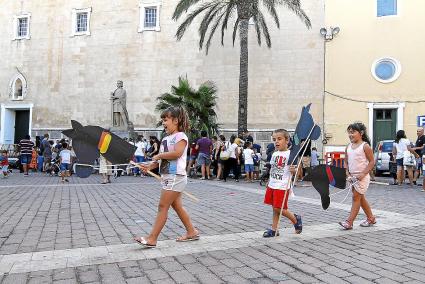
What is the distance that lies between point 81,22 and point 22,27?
16.2 ft

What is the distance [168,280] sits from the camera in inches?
145

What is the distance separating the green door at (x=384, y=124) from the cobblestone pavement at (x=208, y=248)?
17295 millimetres

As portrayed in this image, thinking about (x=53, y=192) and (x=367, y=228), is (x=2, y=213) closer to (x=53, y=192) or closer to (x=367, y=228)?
(x=53, y=192)

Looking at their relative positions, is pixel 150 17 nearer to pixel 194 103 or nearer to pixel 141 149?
pixel 194 103

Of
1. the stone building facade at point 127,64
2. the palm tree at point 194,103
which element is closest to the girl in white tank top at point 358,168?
the palm tree at point 194,103

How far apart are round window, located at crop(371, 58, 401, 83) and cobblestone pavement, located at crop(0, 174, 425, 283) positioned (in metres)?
17.5

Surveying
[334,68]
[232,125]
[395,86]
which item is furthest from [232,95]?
[395,86]

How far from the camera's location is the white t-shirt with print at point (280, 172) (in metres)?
5.50

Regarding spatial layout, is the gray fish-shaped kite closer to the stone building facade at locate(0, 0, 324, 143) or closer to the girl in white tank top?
the girl in white tank top

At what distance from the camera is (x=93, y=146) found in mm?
5117

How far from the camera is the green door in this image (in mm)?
24516

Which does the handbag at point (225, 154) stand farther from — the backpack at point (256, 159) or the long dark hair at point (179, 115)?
the long dark hair at point (179, 115)

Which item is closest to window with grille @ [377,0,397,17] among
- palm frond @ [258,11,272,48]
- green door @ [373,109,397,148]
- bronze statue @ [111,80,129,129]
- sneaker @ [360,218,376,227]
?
green door @ [373,109,397,148]

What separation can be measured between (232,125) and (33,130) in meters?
14.6
